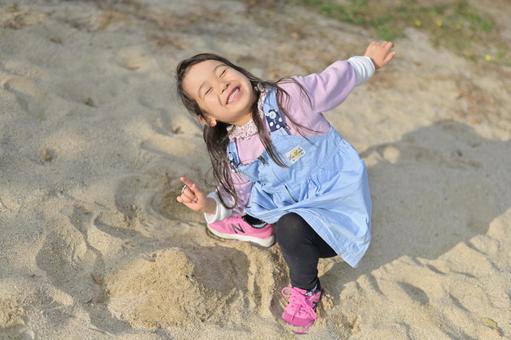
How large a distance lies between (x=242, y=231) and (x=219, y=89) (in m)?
0.81

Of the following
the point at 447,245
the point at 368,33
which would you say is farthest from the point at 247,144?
the point at 368,33

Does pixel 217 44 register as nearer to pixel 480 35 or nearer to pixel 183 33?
pixel 183 33

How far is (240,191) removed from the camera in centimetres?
258

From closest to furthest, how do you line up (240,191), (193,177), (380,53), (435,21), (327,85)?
(327,85) → (380,53) → (240,191) → (193,177) → (435,21)

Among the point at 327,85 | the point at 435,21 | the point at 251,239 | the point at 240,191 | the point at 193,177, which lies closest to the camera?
the point at 327,85

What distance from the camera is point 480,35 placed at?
187 inches

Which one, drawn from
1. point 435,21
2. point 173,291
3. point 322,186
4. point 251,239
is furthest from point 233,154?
point 435,21

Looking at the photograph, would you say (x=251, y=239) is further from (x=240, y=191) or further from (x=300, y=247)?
(x=300, y=247)

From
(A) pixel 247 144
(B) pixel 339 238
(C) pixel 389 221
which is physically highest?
(A) pixel 247 144

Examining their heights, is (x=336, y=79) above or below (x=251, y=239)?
above

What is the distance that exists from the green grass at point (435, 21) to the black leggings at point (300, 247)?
265cm

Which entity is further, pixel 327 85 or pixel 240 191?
pixel 240 191

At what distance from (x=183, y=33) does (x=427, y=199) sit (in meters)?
2.18

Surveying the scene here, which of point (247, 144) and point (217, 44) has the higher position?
point (247, 144)
